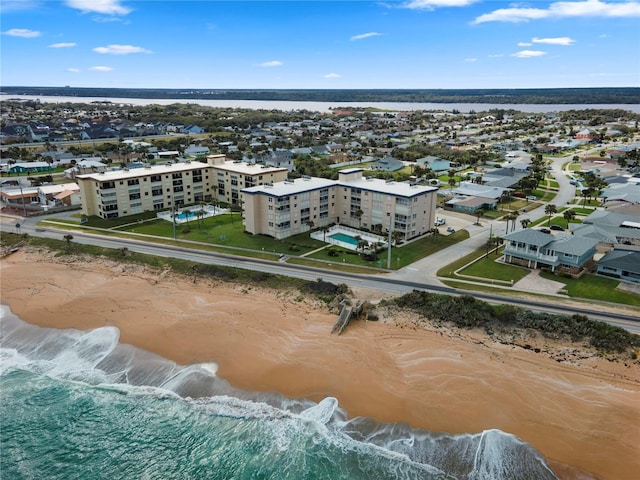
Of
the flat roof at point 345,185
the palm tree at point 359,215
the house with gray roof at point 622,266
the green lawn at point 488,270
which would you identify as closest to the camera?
the house with gray roof at point 622,266

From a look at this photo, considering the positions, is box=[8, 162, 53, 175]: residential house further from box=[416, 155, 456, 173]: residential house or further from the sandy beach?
box=[416, 155, 456, 173]: residential house

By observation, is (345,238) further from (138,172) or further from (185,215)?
(138,172)

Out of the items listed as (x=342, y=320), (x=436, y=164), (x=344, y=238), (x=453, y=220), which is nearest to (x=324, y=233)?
(x=344, y=238)

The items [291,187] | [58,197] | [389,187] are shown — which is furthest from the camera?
[58,197]

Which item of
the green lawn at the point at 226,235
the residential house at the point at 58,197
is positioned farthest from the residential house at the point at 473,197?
the residential house at the point at 58,197

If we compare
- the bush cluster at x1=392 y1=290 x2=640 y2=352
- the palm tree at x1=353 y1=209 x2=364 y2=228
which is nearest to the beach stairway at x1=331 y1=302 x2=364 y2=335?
the bush cluster at x1=392 y1=290 x2=640 y2=352

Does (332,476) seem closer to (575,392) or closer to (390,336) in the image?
(390,336)

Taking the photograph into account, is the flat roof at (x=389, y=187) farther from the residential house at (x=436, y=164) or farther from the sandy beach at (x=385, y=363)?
the residential house at (x=436, y=164)
